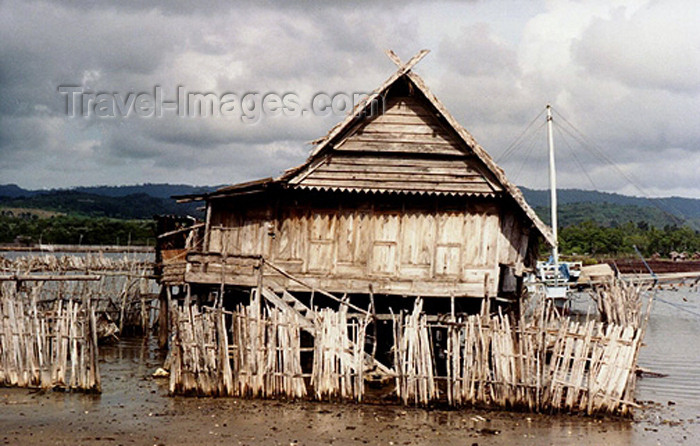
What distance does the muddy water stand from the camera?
1279 cm

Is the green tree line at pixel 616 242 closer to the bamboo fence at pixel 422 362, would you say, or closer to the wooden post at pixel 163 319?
the wooden post at pixel 163 319

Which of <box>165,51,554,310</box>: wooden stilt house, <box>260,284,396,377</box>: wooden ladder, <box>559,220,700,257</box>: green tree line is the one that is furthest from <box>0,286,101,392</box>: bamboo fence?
<box>559,220,700,257</box>: green tree line

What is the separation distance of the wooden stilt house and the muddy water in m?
3.91

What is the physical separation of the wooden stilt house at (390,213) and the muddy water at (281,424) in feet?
12.8

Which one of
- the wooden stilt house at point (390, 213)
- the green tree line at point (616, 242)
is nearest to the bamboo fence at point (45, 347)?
the wooden stilt house at point (390, 213)

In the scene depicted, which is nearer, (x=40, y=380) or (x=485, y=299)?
(x=40, y=380)

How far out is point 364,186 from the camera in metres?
18.1

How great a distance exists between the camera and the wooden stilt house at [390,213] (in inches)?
708

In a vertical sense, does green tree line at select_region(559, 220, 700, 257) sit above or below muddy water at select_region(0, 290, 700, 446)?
above

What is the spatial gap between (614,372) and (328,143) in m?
7.94

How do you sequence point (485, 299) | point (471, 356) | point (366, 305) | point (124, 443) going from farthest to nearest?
point (366, 305)
point (485, 299)
point (471, 356)
point (124, 443)

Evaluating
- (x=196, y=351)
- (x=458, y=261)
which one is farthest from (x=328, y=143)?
(x=196, y=351)

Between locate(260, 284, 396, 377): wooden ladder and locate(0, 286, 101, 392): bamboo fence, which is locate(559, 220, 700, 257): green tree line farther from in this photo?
locate(0, 286, 101, 392): bamboo fence

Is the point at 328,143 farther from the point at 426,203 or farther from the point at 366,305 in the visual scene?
the point at 366,305
